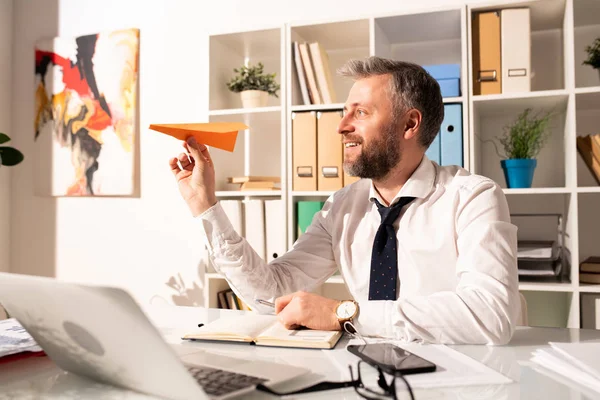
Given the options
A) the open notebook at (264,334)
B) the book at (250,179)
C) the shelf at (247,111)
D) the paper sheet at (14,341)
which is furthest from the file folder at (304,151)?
the paper sheet at (14,341)

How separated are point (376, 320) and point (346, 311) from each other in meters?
0.07

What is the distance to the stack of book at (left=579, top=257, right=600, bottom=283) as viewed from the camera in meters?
2.14

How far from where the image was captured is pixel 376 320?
1113 mm

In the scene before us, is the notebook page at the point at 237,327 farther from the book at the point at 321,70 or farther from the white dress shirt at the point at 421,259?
the book at the point at 321,70

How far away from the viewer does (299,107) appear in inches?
97.2

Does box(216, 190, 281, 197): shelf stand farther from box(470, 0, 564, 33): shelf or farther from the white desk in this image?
the white desk

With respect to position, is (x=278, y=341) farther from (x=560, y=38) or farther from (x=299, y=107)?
(x=560, y=38)

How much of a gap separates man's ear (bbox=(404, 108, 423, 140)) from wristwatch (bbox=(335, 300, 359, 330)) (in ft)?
2.44

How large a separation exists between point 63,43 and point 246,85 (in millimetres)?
1486

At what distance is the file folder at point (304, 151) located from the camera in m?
2.43

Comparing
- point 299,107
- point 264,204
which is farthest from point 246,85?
point 264,204

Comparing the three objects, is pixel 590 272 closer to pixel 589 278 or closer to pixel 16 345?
pixel 589 278

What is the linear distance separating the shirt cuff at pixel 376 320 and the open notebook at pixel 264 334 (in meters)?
0.05

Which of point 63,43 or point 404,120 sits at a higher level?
point 63,43
